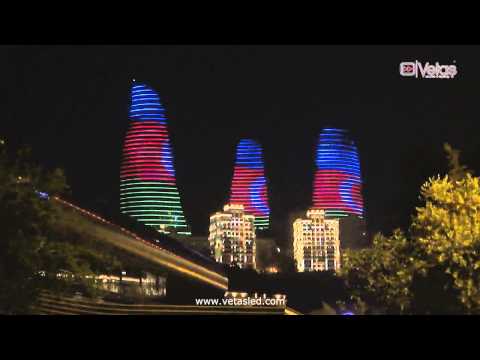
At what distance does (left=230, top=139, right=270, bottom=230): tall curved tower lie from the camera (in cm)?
1265

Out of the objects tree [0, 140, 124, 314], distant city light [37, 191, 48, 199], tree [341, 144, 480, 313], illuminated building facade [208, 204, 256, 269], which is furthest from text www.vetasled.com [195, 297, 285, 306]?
distant city light [37, 191, 48, 199]

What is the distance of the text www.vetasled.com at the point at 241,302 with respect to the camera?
12.3 m

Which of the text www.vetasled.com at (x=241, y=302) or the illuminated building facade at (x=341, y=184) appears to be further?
the illuminated building facade at (x=341, y=184)

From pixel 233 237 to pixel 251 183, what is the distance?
0.56 m

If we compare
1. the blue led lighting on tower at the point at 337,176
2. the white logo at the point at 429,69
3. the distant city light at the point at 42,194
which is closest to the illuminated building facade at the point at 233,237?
the blue led lighting on tower at the point at 337,176

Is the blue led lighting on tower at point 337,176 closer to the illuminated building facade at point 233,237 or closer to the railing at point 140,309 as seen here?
the illuminated building facade at point 233,237

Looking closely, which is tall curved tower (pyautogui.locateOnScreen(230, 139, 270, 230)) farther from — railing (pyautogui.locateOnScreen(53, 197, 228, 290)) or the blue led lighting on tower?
railing (pyautogui.locateOnScreen(53, 197, 228, 290))

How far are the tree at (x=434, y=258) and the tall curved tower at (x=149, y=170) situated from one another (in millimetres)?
1942

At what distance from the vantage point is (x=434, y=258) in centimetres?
1373

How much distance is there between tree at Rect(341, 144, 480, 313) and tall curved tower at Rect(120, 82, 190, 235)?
6.37 feet

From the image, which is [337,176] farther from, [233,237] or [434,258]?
[434,258]

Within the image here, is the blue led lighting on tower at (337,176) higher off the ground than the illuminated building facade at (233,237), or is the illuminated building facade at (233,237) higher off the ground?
the blue led lighting on tower at (337,176)

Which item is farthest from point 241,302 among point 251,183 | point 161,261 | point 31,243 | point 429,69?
point 429,69
